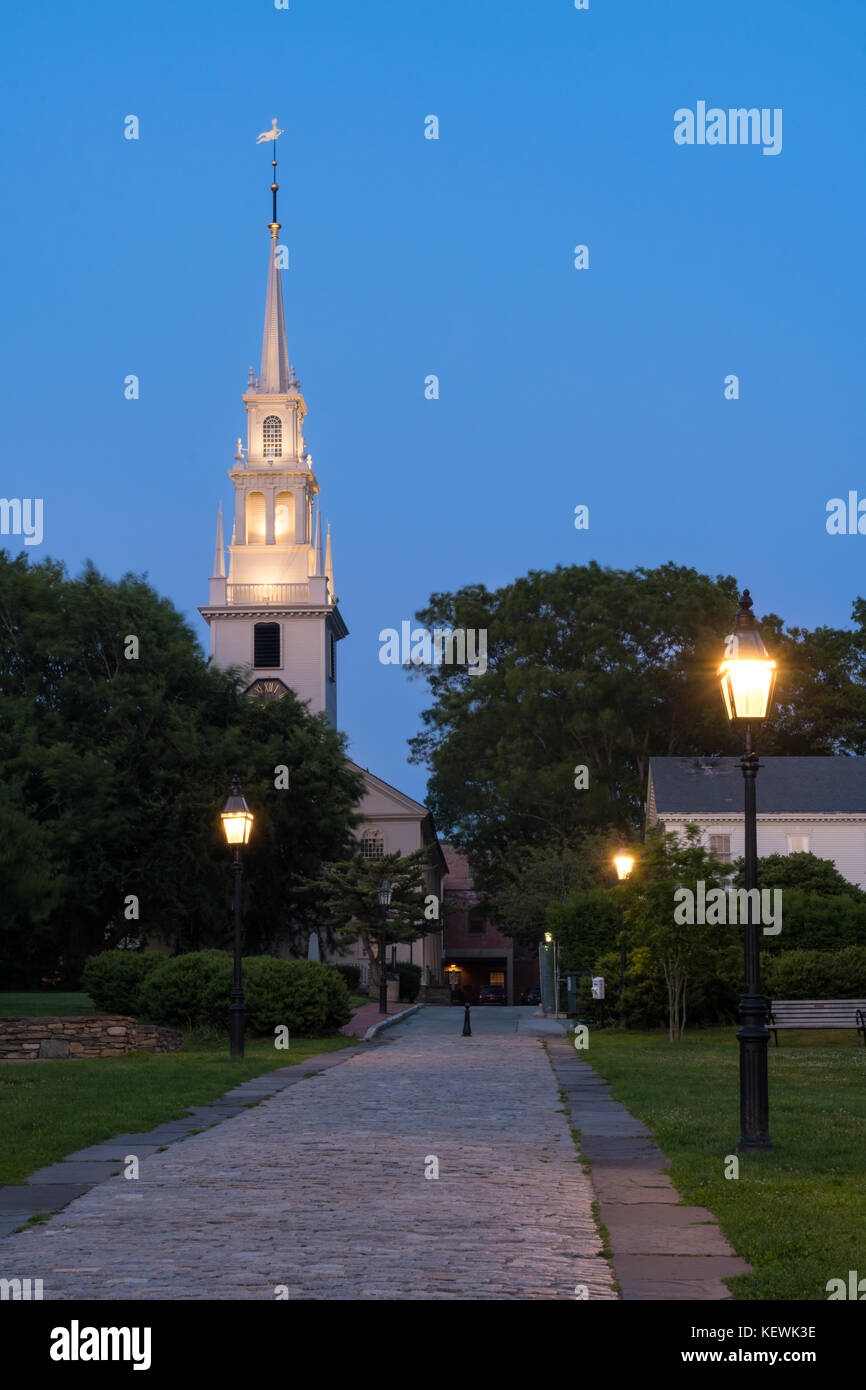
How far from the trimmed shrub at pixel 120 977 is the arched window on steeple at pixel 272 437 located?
141 ft

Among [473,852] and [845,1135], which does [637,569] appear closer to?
[473,852]

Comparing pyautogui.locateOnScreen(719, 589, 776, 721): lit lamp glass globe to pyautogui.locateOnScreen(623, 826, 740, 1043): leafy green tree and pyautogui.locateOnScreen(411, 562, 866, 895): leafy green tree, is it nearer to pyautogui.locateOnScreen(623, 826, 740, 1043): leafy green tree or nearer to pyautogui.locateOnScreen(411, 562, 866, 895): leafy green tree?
pyautogui.locateOnScreen(623, 826, 740, 1043): leafy green tree

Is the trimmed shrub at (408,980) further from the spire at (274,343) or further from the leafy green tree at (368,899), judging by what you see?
the spire at (274,343)

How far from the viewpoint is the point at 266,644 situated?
66312 millimetres

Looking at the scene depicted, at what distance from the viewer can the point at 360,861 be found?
49000 mm

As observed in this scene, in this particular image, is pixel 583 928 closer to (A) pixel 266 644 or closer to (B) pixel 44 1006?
(B) pixel 44 1006

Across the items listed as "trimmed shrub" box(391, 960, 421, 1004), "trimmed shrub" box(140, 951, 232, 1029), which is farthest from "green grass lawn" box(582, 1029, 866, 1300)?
"trimmed shrub" box(391, 960, 421, 1004)

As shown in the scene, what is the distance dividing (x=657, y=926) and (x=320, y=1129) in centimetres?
1420

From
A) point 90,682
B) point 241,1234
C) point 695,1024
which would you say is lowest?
point 695,1024

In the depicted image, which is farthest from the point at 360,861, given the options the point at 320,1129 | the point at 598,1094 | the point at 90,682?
the point at 320,1129

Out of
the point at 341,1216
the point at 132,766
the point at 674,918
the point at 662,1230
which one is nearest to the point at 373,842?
the point at 132,766

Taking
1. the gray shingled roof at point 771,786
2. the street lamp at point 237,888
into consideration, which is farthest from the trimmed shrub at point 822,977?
the gray shingled roof at point 771,786

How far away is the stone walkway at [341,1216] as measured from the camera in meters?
6.57

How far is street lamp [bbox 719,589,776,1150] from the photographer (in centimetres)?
1112
